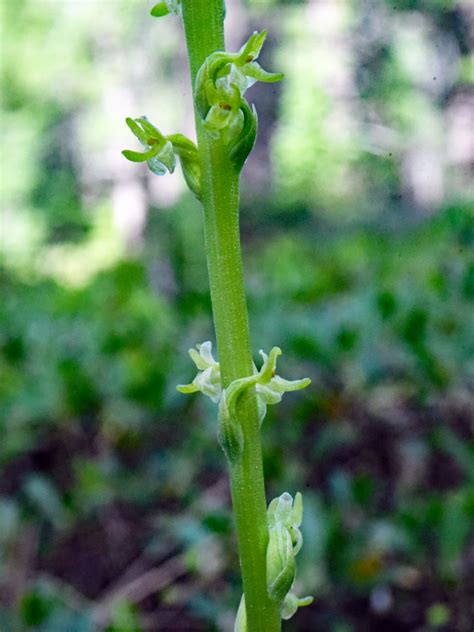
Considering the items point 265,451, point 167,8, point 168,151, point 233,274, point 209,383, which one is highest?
point 167,8

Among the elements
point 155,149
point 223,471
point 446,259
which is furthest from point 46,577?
point 446,259

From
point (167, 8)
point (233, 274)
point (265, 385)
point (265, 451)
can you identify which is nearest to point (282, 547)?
point (265, 385)

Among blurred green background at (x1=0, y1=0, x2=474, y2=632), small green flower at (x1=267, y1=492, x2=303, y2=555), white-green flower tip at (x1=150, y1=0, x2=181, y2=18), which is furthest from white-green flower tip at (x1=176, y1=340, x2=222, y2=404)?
blurred green background at (x1=0, y1=0, x2=474, y2=632)

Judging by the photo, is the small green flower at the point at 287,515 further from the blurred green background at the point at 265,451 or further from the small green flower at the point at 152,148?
the blurred green background at the point at 265,451

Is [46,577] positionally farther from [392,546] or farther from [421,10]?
[421,10]

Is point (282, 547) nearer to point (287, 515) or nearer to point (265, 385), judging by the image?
point (287, 515)

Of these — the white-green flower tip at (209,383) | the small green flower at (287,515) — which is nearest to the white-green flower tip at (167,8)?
the white-green flower tip at (209,383)
